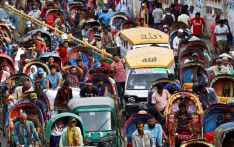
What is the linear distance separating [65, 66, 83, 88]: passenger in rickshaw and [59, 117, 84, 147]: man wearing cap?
7099 mm

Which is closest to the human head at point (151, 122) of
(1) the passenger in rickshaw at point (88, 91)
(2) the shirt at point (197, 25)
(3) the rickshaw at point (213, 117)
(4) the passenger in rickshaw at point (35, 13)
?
(3) the rickshaw at point (213, 117)

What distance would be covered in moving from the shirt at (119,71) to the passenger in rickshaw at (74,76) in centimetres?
104

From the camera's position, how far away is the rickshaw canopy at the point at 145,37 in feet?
116

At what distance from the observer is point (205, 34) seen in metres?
43.8

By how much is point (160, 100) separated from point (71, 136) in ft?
15.3

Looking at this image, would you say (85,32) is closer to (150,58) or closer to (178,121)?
(150,58)

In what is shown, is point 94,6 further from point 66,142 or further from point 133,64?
point 66,142

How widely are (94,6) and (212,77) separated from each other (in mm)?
21085

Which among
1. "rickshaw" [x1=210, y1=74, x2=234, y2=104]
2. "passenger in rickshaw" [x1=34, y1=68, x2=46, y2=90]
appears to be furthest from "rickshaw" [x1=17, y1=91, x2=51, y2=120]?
"rickshaw" [x1=210, y1=74, x2=234, y2=104]

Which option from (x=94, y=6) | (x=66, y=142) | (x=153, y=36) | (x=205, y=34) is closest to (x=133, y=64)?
(x=153, y=36)

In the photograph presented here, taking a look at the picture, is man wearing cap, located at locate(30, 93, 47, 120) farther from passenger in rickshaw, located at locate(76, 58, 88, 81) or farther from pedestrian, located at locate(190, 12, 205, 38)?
pedestrian, located at locate(190, 12, 205, 38)

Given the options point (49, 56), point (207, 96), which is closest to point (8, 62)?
point (49, 56)

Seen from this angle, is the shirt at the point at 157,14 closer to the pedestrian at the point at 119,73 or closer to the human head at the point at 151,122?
the pedestrian at the point at 119,73

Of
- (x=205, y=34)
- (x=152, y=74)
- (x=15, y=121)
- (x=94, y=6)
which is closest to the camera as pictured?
(x=15, y=121)
